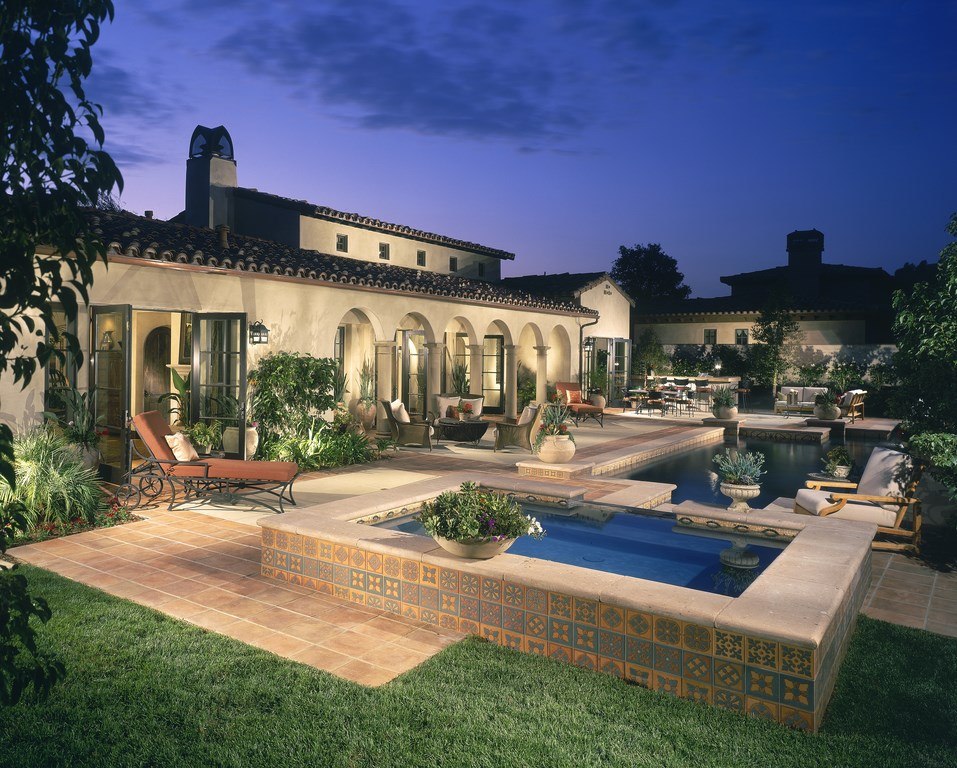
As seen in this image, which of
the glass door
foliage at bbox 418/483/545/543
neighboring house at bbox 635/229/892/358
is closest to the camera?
foliage at bbox 418/483/545/543

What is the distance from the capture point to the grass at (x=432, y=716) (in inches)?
130

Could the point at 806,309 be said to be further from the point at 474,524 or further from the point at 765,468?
the point at 474,524

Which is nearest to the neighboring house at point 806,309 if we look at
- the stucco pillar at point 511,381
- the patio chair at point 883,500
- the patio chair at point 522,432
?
the stucco pillar at point 511,381

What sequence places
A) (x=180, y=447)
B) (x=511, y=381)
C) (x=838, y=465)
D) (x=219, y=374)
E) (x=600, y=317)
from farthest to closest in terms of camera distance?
(x=600, y=317) → (x=511, y=381) → (x=219, y=374) → (x=838, y=465) → (x=180, y=447)

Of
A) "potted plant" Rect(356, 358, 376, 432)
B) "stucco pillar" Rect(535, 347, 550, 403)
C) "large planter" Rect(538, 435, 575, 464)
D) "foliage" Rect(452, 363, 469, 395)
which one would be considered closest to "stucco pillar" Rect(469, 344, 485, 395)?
"foliage" Rect(452, 363, 469, 395)

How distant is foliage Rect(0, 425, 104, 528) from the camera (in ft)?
24.1

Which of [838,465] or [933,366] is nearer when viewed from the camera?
[933,366]

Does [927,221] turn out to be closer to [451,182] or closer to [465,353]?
[451,182]

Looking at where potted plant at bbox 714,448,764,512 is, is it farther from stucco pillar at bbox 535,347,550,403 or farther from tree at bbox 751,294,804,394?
tree at bbox 751,294,804,394

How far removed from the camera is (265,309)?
39.8 ft

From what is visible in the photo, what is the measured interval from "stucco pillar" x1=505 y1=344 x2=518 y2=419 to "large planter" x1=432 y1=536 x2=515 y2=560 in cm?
1449

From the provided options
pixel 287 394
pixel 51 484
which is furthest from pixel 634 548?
pixel 287 394

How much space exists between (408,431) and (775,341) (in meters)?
21.0

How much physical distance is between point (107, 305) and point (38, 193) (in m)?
8.62
